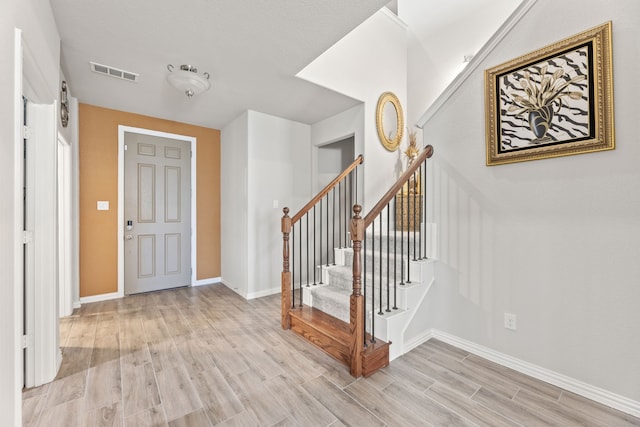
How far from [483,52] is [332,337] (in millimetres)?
2599

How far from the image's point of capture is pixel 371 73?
3.53 meters

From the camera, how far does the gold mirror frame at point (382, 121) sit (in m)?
3.58

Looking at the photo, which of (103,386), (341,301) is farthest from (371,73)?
(103,386)

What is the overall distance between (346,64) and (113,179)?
335cm

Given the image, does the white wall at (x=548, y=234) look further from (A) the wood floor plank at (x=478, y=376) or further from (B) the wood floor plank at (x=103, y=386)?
(B) the wood floor plank at (x=103, y=386)

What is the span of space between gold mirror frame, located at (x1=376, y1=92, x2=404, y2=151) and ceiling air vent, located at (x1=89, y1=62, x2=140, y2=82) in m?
2.70

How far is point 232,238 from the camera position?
420 cm

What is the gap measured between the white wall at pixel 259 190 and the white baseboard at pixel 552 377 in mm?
2432

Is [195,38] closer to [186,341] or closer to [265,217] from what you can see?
[265,217]

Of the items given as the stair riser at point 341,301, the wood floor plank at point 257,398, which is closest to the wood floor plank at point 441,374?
the stair riser at point 341,301

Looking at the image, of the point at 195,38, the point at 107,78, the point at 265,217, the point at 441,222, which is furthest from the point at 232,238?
the point at 441,222

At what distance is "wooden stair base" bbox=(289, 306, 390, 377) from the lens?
204 cm

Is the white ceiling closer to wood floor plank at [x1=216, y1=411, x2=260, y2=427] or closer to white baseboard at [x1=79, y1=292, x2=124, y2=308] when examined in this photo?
white baseboard at [x1=79, y1=292, x2=124, y2=308]

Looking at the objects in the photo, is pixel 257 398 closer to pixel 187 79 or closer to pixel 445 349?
pixel 445 349
